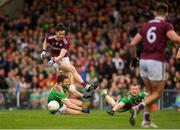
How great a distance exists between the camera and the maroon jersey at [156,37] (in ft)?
52.9

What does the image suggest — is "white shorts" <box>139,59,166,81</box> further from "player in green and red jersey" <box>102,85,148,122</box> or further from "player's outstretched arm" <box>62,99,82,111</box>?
"player's outstretched arm" <box>62,99,82,111</box>

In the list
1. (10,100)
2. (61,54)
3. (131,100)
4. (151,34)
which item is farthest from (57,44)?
(151,34)

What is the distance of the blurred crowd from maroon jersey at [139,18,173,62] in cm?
1124

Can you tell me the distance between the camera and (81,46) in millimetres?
31297

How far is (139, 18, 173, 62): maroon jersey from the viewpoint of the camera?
52.9 ft

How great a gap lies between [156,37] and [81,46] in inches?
600

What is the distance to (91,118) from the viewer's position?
19719 mm

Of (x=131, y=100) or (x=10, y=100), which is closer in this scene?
(x=131, y=100)

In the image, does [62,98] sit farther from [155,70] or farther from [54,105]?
[155,70]

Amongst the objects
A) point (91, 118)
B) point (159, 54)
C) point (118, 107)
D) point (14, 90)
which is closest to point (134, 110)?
point (159, 54)

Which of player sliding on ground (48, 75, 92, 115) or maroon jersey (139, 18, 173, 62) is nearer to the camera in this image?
maroon jersey (139, 18, 173, 62)

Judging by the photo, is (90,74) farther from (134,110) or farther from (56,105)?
(134,110)

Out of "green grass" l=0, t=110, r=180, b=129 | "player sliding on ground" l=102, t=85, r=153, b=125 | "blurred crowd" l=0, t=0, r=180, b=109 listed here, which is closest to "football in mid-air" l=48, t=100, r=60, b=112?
"green grass" l=0, t=110, r=180, b=129

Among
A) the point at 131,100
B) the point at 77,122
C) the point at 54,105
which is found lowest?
the point at 77,122
